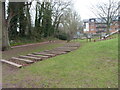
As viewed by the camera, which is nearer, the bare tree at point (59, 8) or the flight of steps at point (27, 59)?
the flight of steps at point (27, 59)

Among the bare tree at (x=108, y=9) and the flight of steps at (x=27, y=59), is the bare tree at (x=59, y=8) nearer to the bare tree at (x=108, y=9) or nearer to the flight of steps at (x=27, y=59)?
the bare tree at (x=108, y=9)

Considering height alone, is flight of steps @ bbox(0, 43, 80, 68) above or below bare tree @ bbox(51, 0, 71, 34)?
below

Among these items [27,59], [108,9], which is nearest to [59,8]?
[108,9]

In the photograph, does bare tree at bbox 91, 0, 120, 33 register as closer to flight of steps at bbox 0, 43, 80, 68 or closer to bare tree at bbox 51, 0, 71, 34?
bare tree at bbox 51, 0, 71, 34

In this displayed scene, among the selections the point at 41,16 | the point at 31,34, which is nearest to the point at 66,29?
the point at 41,16

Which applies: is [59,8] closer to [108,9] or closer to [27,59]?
[108,9]

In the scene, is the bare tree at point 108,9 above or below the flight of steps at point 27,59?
above

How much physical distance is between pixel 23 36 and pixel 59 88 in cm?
1735

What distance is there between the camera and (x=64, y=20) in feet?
88.6

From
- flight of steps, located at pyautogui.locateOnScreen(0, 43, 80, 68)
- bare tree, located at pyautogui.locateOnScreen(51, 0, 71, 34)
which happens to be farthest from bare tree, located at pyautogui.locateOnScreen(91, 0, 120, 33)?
flight of steps, located at pyautogui.locateOnScreen(0, 43, 80, 68)

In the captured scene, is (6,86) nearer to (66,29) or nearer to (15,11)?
(15,11)

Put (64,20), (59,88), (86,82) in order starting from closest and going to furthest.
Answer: (59,88) → (86,82) → (64,20)

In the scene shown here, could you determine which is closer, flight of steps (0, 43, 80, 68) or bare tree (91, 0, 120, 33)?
flight of steps (0, 43, 80, 68)

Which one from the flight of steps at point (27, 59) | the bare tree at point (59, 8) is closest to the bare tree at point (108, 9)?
the bare tree at point (59, 8)
